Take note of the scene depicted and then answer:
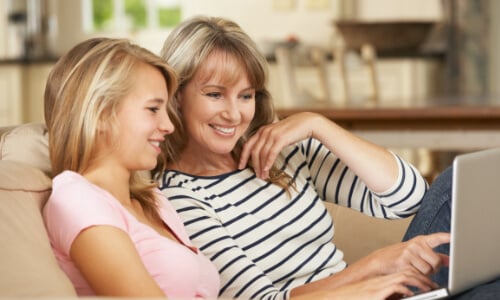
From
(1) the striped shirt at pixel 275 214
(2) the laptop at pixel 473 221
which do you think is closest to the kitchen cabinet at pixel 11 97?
(1) the striped shirt at pixel 275 214

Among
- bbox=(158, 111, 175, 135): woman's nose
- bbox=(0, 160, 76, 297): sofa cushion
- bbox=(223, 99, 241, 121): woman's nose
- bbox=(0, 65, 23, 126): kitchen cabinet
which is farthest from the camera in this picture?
bbox=(0, 65, 23, 126): kitchen cabinet

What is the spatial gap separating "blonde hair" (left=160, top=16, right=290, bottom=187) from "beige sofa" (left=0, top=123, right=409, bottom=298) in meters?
0.26

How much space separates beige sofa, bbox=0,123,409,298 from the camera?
51.9 inches

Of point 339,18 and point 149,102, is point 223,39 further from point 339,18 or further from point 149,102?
point 339,18

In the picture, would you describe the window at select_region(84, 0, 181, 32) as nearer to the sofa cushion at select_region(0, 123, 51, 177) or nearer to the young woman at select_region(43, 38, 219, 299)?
the sofa cushion at select_region(0, 123, 51, 177)

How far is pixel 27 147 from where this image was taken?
1736mm

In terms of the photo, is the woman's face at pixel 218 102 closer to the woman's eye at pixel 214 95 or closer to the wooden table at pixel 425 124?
the woman's eye at pixel 214 95

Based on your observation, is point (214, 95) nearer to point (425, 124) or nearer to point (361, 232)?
point (361, 232)

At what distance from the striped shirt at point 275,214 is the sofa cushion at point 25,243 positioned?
349mm

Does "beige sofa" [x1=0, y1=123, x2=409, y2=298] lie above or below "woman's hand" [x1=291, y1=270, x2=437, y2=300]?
above

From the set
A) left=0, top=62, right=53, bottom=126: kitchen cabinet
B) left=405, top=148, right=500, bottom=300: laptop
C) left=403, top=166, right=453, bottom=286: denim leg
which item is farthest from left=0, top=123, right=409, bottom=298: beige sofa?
left=0, top=62, right=53, bottom=126: kitchen cabinet

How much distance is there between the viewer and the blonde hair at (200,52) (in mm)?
1842

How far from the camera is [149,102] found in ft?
5.01

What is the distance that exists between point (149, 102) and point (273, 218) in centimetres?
47
